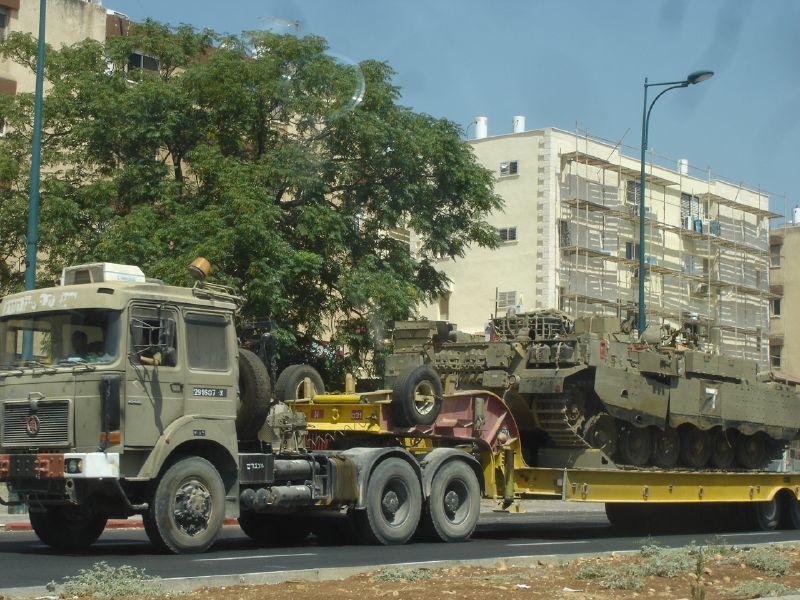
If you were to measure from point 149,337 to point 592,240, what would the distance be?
46261mm

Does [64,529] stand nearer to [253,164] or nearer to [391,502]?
[391,502]

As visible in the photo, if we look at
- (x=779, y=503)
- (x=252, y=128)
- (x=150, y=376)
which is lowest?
(x=779, y=503)

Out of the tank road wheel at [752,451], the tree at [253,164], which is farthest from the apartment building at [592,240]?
the tank road wheel at [752,451]

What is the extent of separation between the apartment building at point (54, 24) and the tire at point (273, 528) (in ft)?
78.2

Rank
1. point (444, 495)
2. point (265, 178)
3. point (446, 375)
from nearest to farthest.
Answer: point (444, 495) < point (446, 375) < point (265, 178)

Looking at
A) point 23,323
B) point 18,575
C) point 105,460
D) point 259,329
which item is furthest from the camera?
point 259,329

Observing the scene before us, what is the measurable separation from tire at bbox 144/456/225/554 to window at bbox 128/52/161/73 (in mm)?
18689

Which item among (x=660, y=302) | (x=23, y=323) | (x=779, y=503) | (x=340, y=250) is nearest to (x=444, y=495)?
(x=23, y=323)

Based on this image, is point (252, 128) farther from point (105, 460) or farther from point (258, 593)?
point (258, 593)

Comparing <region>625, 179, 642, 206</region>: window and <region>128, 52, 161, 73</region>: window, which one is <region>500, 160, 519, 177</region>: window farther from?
<region>128, 52, 161, 73</region>: window

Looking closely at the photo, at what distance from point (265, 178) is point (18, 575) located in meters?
17.1

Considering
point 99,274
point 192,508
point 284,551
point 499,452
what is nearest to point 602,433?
point 499,452

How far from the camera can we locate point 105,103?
2866cm

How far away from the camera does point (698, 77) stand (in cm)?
3056
